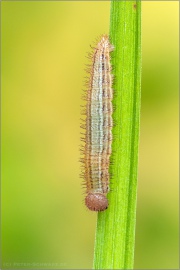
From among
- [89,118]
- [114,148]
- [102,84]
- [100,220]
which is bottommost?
[100,220]

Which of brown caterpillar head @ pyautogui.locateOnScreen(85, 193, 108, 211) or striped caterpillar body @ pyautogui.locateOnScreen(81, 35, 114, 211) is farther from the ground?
striped caterpillar body @ pyautogui.locateOnScreen(81, 35, 114, 211)

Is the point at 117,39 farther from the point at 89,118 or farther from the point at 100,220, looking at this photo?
the point at 100,220

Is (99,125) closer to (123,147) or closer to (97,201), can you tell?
(123,147)

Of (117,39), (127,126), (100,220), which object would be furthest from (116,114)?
(100,220)

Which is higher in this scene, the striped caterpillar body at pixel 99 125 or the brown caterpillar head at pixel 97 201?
the striped caterpillar body at pixel 99 125

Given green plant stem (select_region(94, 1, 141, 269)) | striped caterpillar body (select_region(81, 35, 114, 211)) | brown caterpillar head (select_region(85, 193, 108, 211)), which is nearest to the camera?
green plant stem (select_region(94, 1, 141, 269))

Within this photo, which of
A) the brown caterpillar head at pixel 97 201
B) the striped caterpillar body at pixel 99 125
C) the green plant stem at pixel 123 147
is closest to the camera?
the green plant stem at pixel 123 147
